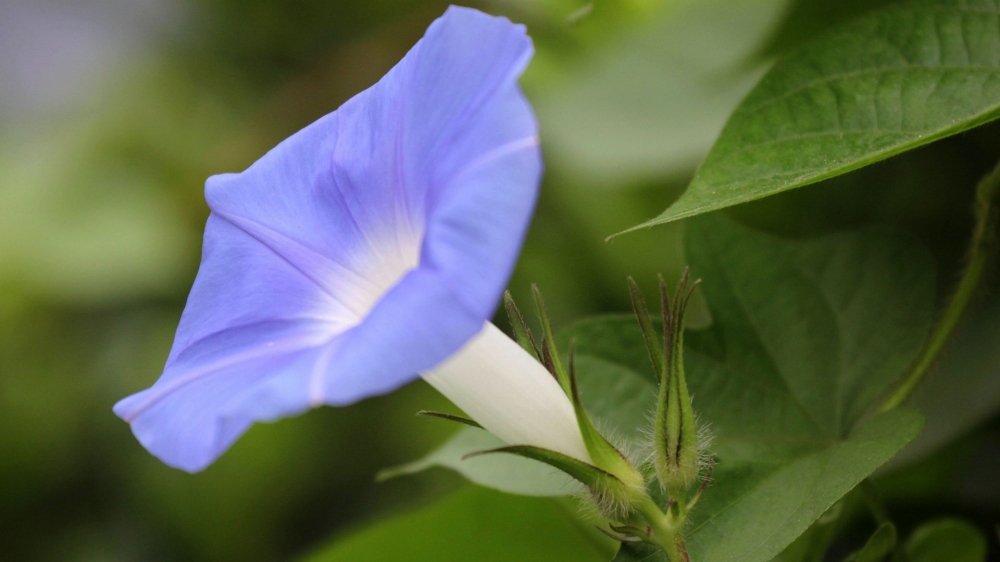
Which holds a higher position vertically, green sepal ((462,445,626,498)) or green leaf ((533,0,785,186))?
green leaf ((533,0,785,186))

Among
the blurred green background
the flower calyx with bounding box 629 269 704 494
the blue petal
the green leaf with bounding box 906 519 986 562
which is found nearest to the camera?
the blue petal

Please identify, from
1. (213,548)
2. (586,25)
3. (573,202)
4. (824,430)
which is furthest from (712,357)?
(213,548)

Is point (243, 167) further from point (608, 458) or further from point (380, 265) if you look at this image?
point (608, 458)

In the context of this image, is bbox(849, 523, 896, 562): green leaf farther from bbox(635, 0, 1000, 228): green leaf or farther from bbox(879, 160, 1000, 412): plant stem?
bbox(635, 0, 1000, 228): green leaf

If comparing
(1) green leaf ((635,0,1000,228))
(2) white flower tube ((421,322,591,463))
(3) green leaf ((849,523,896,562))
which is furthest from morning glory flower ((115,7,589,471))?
(3) green leaf ((849,523,896,562))

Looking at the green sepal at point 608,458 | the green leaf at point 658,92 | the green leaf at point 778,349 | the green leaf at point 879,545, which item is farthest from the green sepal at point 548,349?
the green leaf at point 658,92

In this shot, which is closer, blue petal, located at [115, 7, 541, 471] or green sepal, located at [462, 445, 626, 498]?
blue petal, located at [115, 7, 541, 471]

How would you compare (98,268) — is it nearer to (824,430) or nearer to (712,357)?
(712,357)
